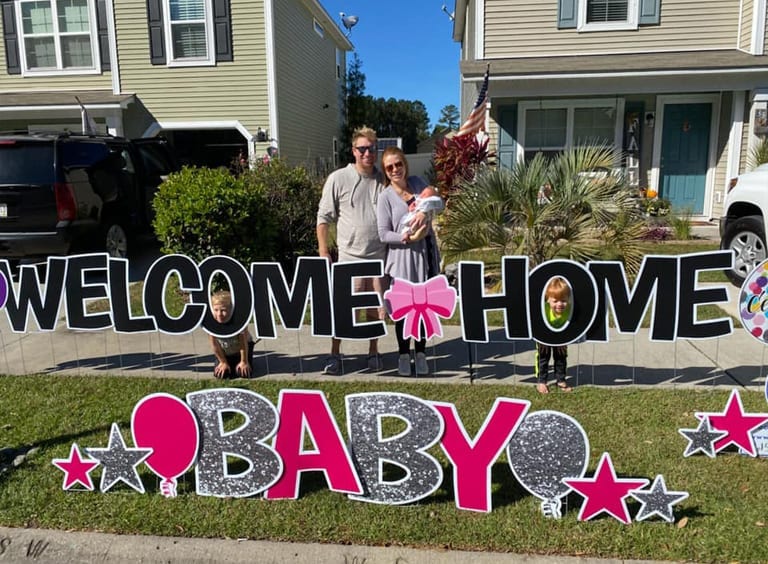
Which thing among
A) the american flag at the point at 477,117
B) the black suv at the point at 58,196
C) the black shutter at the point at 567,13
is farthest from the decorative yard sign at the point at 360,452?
the black shutter at the point at 567,13

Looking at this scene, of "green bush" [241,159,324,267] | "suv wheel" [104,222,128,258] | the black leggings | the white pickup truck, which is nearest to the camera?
the black leggings

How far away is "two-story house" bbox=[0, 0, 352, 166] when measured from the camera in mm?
13344

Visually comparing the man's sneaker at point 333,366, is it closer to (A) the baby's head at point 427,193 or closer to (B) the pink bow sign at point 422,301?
(B) the pink bow sign at point 422,301

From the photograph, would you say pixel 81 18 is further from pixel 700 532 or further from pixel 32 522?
pixel 700 532

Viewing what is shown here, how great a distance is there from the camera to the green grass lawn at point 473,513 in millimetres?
2664

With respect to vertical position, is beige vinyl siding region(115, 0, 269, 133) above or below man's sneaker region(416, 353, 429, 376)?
above

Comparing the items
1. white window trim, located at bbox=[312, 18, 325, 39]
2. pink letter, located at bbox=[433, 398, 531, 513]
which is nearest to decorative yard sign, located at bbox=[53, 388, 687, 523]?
pink letter, located at bbox=[433, 398, 531, 513]

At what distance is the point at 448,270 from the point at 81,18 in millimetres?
11561

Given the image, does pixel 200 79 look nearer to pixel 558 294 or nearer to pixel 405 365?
pixel 405 365

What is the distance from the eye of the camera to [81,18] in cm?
1391

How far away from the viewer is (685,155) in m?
11.6

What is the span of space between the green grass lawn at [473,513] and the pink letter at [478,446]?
98 mm

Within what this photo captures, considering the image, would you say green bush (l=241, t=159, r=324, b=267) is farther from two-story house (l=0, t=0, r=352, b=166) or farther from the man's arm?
two-story house (l=0, t=0, r=352, b=166)

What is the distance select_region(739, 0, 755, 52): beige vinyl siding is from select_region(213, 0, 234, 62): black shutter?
10089 millimetres
